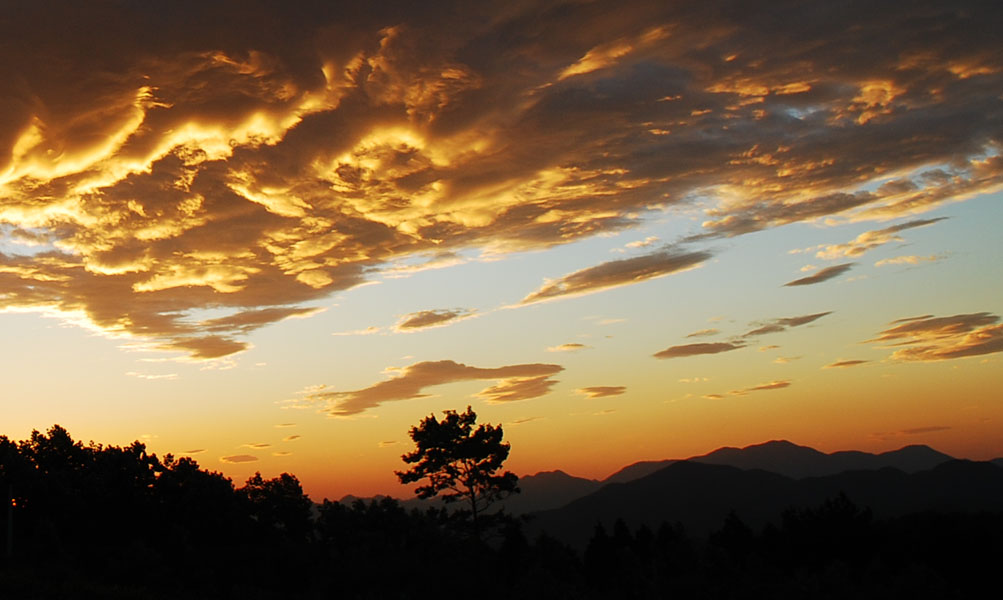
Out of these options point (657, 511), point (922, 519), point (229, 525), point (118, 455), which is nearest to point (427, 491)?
point (229, 525)

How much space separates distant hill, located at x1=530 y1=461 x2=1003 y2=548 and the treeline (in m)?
95.1

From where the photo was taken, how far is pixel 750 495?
591ft

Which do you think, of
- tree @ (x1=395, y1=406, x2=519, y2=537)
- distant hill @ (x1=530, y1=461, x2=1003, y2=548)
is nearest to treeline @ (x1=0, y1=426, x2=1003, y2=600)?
tree @ (x1=395, y1=406, x2=519, y2=537)

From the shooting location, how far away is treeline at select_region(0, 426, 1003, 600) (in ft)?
91.0

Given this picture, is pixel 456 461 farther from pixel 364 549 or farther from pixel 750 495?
pixel 750 495

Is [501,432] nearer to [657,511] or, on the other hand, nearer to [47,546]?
[47,546]

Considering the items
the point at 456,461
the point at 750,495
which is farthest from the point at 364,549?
the point at 750,495

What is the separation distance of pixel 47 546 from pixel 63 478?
1192 cm

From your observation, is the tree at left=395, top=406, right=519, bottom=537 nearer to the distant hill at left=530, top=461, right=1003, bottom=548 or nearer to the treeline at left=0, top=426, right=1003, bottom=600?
the treeline at left=0, top=426, right=1003, bottom=600

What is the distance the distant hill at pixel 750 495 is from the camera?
150m

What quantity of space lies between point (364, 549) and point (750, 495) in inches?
6218

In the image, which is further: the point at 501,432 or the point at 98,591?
the point at 501,432

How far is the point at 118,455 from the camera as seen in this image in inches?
2427

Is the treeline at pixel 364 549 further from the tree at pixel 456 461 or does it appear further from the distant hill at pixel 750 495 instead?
the distant hill at pixel 750 495
